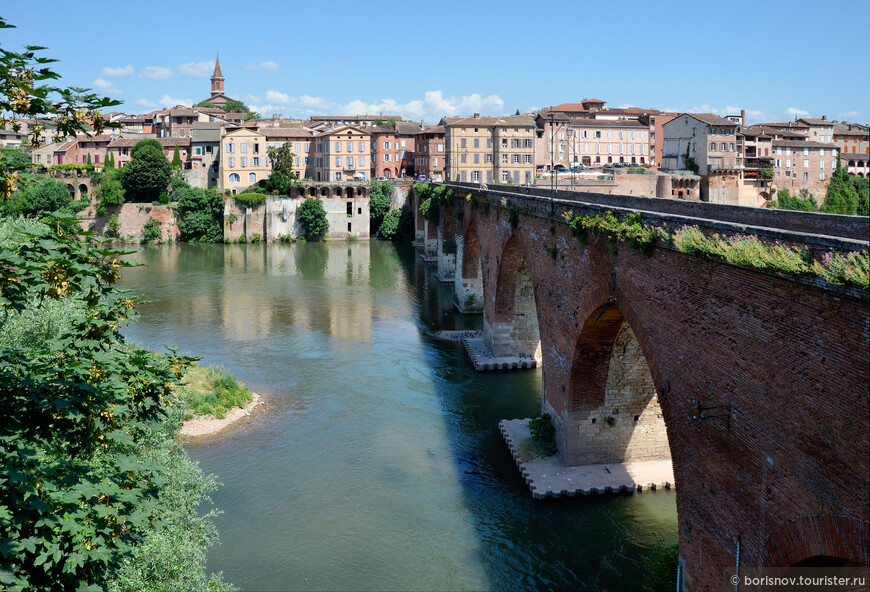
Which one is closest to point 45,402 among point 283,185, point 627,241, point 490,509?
point 627,241

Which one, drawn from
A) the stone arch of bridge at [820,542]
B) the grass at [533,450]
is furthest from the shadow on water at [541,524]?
the stone arch of bridge at [820,542]

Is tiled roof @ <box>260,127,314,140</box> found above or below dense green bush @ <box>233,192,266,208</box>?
above

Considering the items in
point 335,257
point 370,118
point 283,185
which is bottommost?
point 335,257

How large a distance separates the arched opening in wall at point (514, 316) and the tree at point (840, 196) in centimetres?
4296

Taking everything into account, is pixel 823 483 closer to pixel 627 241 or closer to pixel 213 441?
pixel 627 241

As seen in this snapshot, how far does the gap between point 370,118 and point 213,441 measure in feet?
338

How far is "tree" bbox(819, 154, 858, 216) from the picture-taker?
65125 millimetres

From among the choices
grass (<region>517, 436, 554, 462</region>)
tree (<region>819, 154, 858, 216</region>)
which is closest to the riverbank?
grass (<region>517, 436, 554, 462</region>)

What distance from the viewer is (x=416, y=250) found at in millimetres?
69625

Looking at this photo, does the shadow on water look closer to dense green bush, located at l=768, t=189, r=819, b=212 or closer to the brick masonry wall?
the brick masonry wall

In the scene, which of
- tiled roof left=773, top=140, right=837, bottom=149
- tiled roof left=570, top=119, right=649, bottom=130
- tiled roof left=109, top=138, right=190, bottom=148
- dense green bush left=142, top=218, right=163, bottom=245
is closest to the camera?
dense green bush left=142, top=218, right=163, bottom=245

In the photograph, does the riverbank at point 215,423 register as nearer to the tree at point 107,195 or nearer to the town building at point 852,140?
the tree at point 107,195

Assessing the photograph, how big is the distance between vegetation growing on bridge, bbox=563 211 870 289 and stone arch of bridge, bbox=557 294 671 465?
14.8ft

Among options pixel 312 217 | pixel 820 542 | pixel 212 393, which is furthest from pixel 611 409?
pixel 312 217
